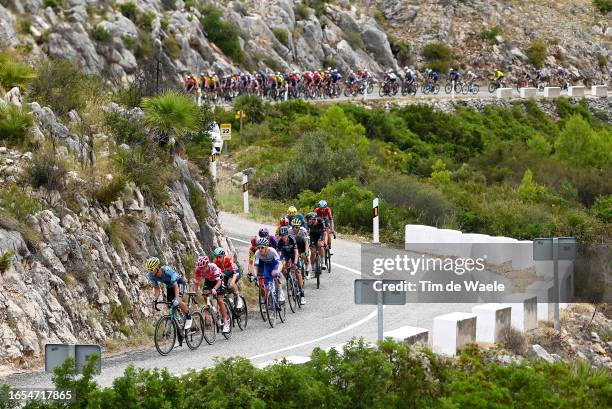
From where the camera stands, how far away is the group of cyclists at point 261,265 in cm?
1680

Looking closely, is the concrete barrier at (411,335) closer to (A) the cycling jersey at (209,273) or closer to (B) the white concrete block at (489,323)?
(B) the white concrete block at (489,323)

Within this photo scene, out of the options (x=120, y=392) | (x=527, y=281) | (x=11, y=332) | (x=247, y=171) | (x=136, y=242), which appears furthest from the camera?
(x=247, y=171)

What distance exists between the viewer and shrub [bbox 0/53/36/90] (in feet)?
72.8

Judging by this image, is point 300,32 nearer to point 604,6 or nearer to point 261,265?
point 604,6

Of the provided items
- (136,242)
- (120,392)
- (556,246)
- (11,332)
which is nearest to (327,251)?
(136,242)

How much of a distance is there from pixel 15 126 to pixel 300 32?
50879 mm

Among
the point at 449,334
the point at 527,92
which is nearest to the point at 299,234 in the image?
the point at 449,334

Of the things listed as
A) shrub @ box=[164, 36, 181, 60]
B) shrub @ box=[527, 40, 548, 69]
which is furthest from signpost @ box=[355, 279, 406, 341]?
shrub @ box=[527, 40, 548, 69]

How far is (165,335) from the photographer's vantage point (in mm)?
17000

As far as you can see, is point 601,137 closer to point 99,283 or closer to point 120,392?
point 99,283

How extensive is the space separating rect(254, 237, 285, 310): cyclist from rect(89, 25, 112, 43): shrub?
1295 inches

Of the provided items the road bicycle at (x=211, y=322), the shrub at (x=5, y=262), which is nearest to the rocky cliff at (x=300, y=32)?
the road bicycle at (x=211, y=322)

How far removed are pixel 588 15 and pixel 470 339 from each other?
79.2 m

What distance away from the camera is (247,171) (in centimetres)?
4003
